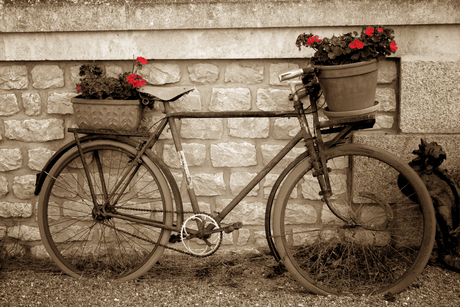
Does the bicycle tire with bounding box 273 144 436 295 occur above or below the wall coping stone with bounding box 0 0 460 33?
below

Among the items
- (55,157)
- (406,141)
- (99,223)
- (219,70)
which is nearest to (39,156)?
(55,157)

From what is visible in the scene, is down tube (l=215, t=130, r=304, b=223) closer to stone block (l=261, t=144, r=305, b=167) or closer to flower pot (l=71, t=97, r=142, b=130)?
stone block (l=261, t=144, r=305, b=167)

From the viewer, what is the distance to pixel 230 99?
3.48 meters

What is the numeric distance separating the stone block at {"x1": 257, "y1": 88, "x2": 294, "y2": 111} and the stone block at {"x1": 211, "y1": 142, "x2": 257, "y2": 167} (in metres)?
0.33

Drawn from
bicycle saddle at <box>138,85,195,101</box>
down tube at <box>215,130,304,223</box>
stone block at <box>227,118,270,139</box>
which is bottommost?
down tube at <box>215,130,304,223</box>

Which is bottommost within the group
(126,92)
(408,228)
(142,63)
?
(408,228)

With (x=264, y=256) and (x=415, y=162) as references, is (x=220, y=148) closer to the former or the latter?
(x=264, y=256)

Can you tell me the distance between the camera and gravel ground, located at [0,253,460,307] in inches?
120

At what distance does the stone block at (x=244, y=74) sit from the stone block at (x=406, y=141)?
0.85 meters

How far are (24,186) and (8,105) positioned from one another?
0.65 meters

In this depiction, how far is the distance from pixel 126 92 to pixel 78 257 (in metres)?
1.46

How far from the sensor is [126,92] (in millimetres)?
3211

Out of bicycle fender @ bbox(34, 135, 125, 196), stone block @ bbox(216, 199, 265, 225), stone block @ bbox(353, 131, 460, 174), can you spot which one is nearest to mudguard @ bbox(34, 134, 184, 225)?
bicycle fender @ bbox(34, 135, 125, 196)

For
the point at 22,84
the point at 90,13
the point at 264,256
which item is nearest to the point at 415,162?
the point at 264,256
